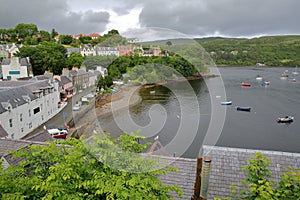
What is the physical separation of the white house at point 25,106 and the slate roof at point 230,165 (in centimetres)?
1112

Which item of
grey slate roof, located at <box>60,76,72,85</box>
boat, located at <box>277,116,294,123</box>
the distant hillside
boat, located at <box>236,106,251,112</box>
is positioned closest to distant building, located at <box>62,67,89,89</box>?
grey slate roof, located at <box>60,76,72,85</box>

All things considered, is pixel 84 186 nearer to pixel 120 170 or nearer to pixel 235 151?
pixel 120 170

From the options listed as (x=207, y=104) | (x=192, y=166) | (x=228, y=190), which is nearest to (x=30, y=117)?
(x=192, y=166)

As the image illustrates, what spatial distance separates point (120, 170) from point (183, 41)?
281 centimetres

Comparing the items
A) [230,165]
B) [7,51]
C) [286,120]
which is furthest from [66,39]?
[230,165]

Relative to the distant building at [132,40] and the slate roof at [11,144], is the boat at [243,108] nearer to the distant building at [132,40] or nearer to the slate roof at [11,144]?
the distant building at [132,40]

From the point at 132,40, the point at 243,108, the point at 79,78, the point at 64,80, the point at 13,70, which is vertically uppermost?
the point at 132,40

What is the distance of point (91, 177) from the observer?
329cm

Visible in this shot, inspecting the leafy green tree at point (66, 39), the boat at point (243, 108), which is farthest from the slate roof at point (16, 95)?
the leafy green tree at point (66, 39)

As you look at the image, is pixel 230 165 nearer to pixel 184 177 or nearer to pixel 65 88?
pixel 184 177

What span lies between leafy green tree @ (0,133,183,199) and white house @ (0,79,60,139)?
33.2 ft

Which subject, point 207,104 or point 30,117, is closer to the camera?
point 30,117

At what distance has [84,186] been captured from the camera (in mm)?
2986

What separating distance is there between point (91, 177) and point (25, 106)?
1414 cm
